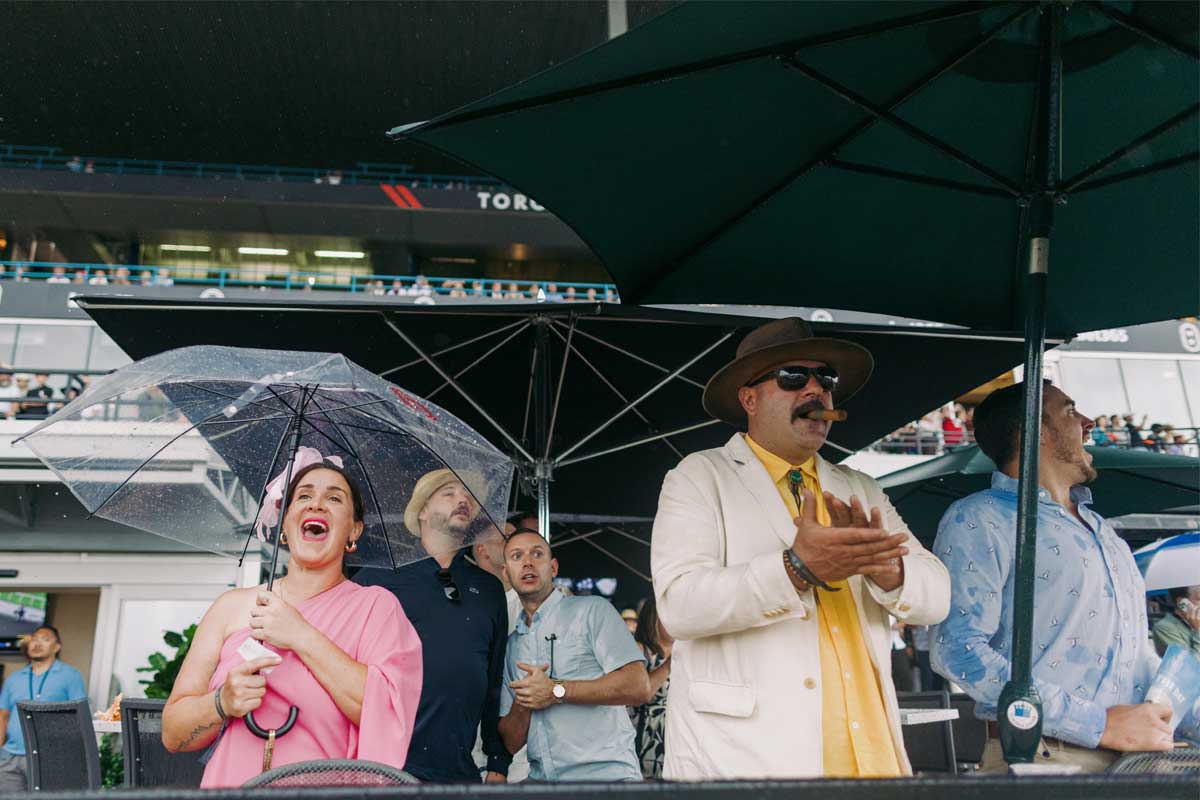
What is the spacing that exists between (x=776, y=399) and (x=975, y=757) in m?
5.13

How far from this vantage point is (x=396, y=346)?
5.05m

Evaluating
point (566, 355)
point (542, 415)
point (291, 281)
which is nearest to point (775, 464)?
point (566, 355)

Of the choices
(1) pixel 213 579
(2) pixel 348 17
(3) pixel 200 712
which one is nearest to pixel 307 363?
(3) pixel 200 712

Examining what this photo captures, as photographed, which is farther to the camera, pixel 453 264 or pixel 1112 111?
pixel 453 264

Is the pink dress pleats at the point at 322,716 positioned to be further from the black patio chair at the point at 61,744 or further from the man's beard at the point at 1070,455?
the black patio chair at the point at 61,744

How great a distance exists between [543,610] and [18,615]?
17600mm

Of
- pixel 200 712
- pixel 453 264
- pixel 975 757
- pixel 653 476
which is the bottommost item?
pixel 975 757

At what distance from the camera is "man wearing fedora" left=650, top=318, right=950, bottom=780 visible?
218 cm

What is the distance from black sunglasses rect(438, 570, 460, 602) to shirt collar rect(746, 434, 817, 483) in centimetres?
114

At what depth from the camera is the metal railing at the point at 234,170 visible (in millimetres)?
26719

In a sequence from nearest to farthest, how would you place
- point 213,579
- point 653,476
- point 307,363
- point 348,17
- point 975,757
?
point 307,363, point 975,757, point 653,476, point 213,579, point 348,17

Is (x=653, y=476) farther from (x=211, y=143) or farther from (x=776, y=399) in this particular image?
(x=211, y=143)

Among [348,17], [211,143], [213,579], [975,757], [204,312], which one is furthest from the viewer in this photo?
[211,143]

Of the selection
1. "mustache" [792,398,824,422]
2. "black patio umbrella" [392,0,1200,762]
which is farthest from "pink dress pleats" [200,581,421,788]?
"black patio umbrella" [392,0,1200,762]
